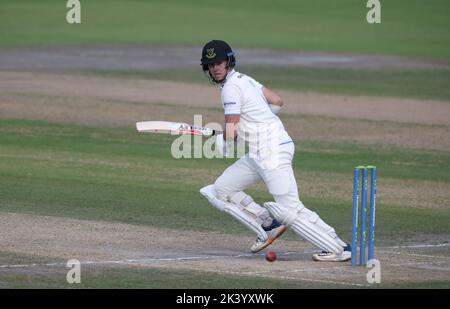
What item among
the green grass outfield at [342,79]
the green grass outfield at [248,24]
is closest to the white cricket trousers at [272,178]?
the green grass outfield at [342,79]

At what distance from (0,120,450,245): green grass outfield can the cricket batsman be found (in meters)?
1.74

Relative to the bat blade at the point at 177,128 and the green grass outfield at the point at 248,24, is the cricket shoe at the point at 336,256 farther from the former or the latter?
the green grass outfield at the point at 248,24

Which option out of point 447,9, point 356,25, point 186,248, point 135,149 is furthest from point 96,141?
point 447,9

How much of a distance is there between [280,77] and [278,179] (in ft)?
55.2

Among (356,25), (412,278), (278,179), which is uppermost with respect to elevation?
(356,25)

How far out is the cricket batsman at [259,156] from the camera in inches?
428

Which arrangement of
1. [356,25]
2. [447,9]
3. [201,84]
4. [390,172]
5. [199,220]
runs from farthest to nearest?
1. [447,9]
2. [356,25]
3. [201,84]
4. [390,172]
5. [199,220]

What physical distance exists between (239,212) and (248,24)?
26.6m

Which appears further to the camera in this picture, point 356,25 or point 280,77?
point 356,25

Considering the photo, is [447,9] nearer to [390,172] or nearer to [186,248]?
[390,172]

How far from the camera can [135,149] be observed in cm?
1875

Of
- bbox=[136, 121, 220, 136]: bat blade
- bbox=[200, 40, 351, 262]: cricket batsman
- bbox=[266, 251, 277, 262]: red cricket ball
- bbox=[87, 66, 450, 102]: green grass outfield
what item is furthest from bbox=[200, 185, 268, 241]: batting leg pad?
bbox=[87, 66, 450, 102]: green grass outfield

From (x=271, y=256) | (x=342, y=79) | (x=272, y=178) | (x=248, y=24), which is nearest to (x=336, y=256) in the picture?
(x=271, y=256)
